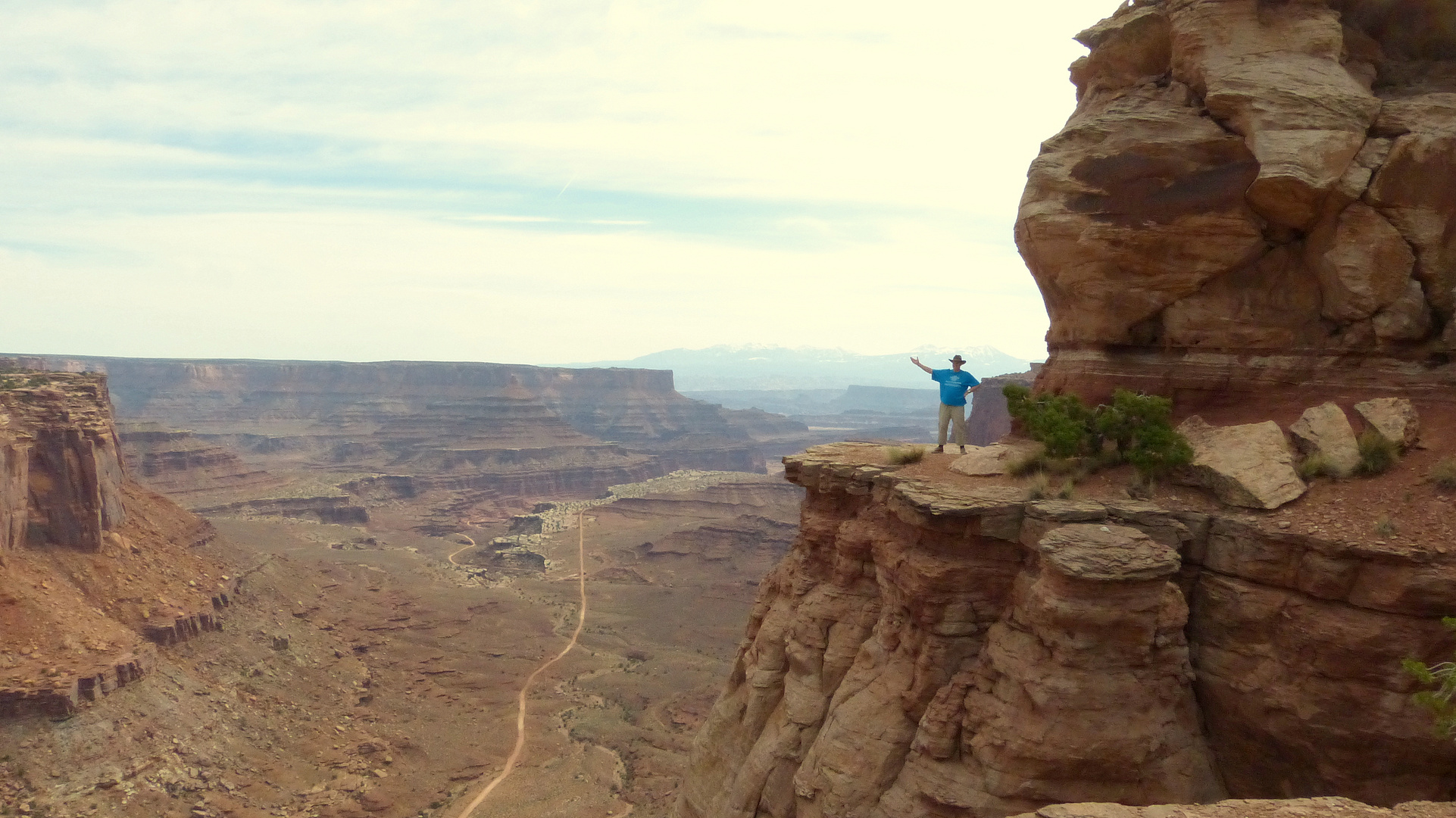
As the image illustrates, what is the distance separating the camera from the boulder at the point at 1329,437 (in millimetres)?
12289

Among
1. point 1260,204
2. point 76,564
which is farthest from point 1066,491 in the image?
point 76,564

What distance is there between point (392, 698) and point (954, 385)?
3256cm

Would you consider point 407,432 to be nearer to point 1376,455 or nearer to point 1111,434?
point 1111,434

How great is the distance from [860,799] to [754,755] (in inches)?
121

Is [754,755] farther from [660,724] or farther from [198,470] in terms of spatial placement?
[198,470]

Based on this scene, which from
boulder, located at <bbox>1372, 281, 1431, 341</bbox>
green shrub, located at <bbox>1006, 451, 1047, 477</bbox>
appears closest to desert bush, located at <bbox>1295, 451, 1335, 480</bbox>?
boulder, located at <bbox>1372, 281, 1431, 341</bbox>

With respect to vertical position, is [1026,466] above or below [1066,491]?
above

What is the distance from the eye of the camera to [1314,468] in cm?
1237

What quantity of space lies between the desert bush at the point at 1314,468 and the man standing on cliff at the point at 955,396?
6112 mm

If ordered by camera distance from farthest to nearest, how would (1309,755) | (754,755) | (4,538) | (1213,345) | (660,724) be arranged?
(660,724) → (4,538) → (754,755) → (1213,345) → (1309,755)

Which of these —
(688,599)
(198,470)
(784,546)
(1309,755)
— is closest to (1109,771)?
(1309,755)

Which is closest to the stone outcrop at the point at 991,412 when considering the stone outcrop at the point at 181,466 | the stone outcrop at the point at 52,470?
the stone outcrop at the point at 52,470

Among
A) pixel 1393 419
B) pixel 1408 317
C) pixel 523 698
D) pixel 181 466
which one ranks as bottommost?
pixel 523 698

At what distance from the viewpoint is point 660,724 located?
38062 millimetres
